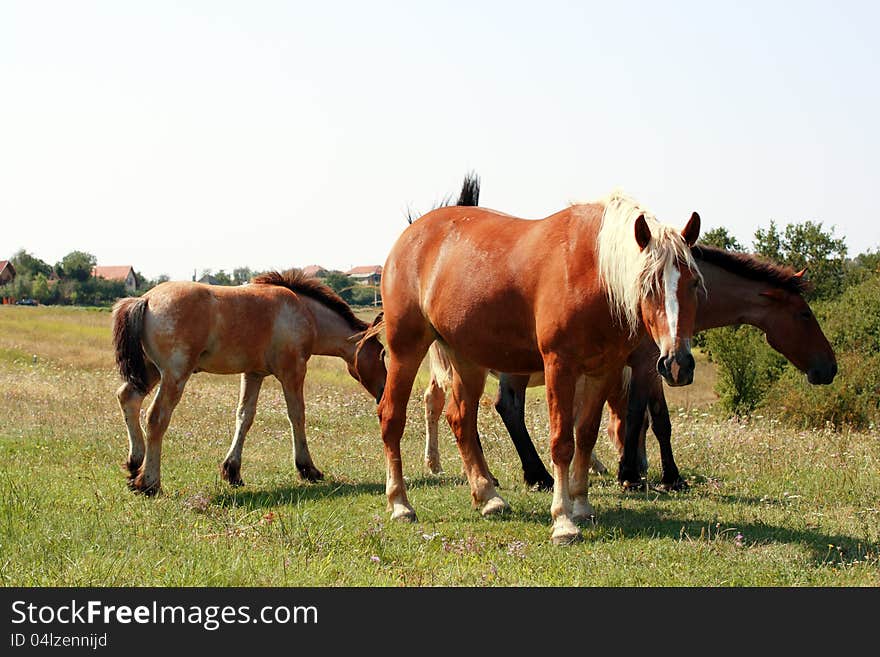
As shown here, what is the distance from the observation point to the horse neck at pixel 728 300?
8.60m

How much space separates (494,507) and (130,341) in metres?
3.87

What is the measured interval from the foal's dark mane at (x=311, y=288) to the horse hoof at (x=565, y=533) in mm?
5007

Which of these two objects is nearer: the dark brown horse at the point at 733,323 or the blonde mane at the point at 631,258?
the blonde mane at the point at 631,258

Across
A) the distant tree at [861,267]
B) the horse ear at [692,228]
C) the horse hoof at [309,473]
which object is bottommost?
the horse hoof at [309,473]

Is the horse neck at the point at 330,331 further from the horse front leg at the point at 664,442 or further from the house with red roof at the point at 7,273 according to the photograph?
the house with red roof at the point at 7,273

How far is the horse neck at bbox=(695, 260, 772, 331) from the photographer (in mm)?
8602

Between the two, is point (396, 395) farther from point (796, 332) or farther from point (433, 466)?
point (796, 332)

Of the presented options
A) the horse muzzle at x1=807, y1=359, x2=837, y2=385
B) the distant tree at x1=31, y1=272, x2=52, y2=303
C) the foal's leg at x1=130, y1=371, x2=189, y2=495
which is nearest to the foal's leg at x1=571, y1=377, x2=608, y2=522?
the horse muzzle at x1=807, y1=359, x2=837, y2=385

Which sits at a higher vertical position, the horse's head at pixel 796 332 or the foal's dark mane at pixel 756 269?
the foal's dark mane at pixel 756 269

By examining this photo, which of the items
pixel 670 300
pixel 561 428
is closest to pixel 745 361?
pixel 561 428

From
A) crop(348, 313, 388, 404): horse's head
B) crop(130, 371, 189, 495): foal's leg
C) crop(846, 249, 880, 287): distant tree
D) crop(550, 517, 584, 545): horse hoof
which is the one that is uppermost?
crop(846, 249, 880, 287): distant tree

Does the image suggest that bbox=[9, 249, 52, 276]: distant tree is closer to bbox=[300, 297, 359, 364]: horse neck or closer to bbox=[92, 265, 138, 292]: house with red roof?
bbox=[92, 265, 138, 292]: house with red roof

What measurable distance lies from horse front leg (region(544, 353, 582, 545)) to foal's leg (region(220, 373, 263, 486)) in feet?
13.3

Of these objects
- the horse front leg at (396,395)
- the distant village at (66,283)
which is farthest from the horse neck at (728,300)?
the distant village at (66,283)
